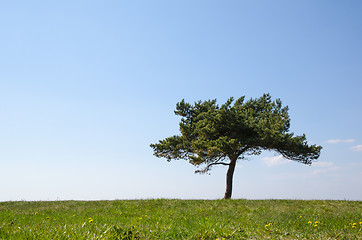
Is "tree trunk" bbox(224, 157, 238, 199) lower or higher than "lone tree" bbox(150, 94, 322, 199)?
lower

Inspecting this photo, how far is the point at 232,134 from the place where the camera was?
82.1 ft

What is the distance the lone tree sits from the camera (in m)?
23.5

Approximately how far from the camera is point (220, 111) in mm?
23938

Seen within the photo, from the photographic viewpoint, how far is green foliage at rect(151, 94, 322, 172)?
2352cm

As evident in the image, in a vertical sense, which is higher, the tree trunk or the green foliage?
the green foliage

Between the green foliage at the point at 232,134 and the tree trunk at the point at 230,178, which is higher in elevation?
the green foliage at the point at 232,134

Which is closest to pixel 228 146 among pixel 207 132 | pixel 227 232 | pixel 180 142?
pixel 207 132

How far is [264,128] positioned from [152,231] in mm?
17625

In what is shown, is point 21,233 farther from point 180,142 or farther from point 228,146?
point 180,142

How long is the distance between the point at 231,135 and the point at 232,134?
0.71ft

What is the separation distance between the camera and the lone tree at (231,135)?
77.3ft

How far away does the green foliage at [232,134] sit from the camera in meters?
23.5

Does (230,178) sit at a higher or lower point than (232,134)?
lower

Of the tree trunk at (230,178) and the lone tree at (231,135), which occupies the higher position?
the lone tree at (231,135)
